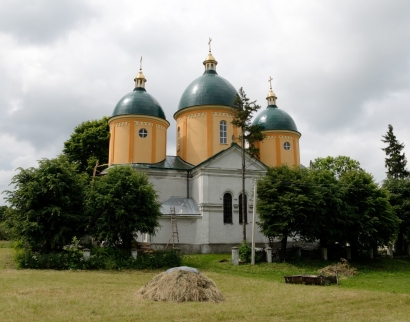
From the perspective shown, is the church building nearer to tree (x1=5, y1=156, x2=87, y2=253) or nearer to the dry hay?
tree (x1=5, y1=156, x2=87, y2=253)

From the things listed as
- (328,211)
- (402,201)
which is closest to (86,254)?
(328,211)

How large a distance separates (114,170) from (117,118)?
30.5ft

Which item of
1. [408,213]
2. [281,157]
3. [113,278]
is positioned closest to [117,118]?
[281,157]

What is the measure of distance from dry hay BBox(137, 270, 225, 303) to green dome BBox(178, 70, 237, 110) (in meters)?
20.4

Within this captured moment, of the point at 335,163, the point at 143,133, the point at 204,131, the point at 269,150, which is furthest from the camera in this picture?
the point at 335,163

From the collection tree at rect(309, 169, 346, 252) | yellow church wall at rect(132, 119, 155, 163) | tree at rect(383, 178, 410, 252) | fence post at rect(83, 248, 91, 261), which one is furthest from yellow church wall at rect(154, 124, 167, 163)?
tree at rect(383, 178, 410, 252)

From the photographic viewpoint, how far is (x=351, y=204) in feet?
84.2

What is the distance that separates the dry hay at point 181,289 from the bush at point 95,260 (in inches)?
323

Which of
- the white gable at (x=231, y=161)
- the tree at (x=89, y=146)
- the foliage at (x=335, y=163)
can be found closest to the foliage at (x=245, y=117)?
the white gable at (x=231, y=161)

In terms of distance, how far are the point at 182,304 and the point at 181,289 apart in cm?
68

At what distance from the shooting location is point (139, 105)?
30297 millimetres

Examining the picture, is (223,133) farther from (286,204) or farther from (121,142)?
(286,204)

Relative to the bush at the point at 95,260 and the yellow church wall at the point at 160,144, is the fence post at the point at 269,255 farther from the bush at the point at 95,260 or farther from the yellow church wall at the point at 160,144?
the yellow church wall at the point at 160,144

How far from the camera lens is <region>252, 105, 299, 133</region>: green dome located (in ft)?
113
